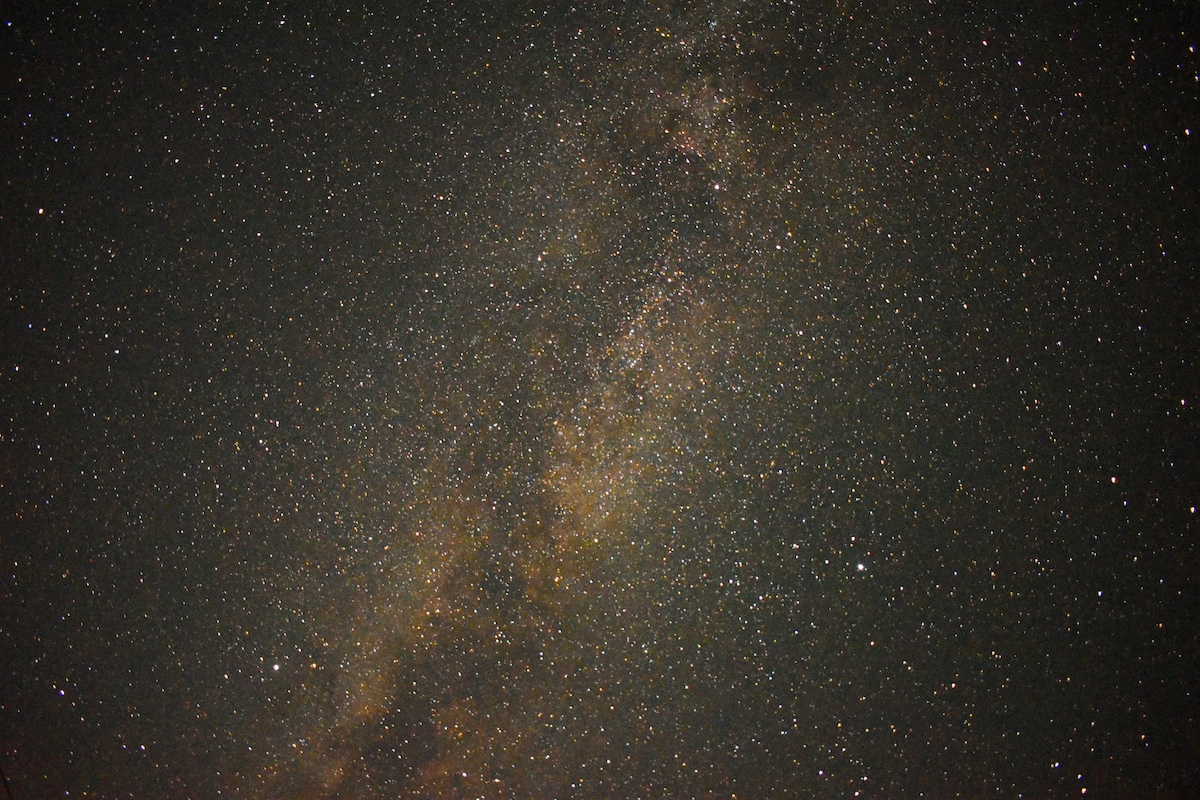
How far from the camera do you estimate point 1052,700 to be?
0.54 meters

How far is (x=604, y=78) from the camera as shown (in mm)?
501

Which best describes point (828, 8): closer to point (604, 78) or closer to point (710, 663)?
point (604, 78)

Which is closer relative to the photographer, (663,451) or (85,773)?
(663,451)

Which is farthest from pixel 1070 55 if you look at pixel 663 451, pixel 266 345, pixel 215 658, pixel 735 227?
pixel 215 658

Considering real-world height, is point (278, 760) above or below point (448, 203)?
below

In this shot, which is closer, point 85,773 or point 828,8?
point 828,8

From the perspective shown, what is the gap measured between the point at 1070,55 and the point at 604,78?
380 mm

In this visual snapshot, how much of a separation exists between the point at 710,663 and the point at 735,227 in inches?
14.9

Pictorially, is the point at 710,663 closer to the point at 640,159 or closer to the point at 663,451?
the point at 663,451

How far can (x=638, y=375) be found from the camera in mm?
521

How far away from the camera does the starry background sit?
503 millimetres

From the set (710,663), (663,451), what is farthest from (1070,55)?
(710,663)

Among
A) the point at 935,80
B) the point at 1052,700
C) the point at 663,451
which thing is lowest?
the point at 1052,700

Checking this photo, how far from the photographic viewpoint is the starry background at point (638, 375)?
50 centimetres
